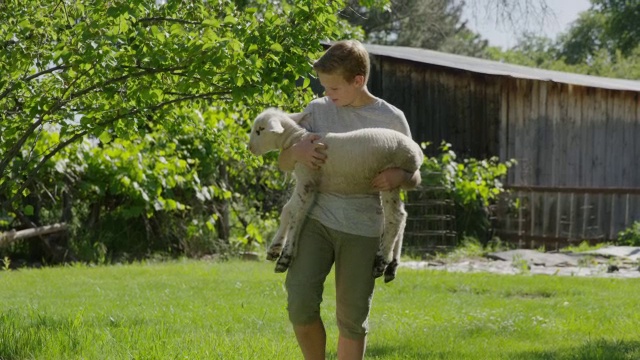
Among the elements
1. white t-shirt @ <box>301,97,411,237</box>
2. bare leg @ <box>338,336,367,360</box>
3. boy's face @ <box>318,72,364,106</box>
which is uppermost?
boy's face @ <box>318,72,364,106</box>

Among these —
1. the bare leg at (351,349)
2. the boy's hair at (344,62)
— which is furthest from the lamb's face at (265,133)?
the bare leg at (351,349)

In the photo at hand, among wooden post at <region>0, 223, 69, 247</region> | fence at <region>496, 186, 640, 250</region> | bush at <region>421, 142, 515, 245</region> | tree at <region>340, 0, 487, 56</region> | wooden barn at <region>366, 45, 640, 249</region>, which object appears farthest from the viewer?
tree at <region>340, 0, 487, 56</region>

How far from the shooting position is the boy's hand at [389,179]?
494 cm

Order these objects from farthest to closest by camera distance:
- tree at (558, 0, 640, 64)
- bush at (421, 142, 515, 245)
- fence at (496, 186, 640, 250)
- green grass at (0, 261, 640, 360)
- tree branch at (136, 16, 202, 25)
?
tree at (558, 0, 640, 64), fence at (496, 186, 640, 250), bush at (421, 142, 515, 245), tree branch at (136, 16, 202, 25), green grass at (0, 261, 640, 360)

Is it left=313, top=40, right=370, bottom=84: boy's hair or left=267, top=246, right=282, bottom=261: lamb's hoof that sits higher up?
left=313, top=40, right=370, bottom=84: boy's hair

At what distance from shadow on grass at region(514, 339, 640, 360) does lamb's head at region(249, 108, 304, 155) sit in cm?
254

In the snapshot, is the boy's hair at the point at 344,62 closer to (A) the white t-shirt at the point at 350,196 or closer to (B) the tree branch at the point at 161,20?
(A) the white t-shirt at the point at 350,196

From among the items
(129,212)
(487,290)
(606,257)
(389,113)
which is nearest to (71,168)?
(129,212)

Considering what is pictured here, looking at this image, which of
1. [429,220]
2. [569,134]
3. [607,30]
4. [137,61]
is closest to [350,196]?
[137,61]

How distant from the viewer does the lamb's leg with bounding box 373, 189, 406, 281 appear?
5.04m

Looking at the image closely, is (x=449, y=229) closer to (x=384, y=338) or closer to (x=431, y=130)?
(x=431, y=130)

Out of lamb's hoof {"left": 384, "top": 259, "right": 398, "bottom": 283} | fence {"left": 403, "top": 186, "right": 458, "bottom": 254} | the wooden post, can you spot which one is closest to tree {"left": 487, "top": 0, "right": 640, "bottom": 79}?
fence {"left": 403, "top": 186, "right": 458, "bottom": 254}

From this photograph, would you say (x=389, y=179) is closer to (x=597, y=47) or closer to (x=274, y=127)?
(x=274, y=127)

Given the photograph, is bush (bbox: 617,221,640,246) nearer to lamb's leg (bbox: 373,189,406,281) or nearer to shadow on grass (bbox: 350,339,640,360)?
shadow on grass (bbox: 350,339,640,360)
